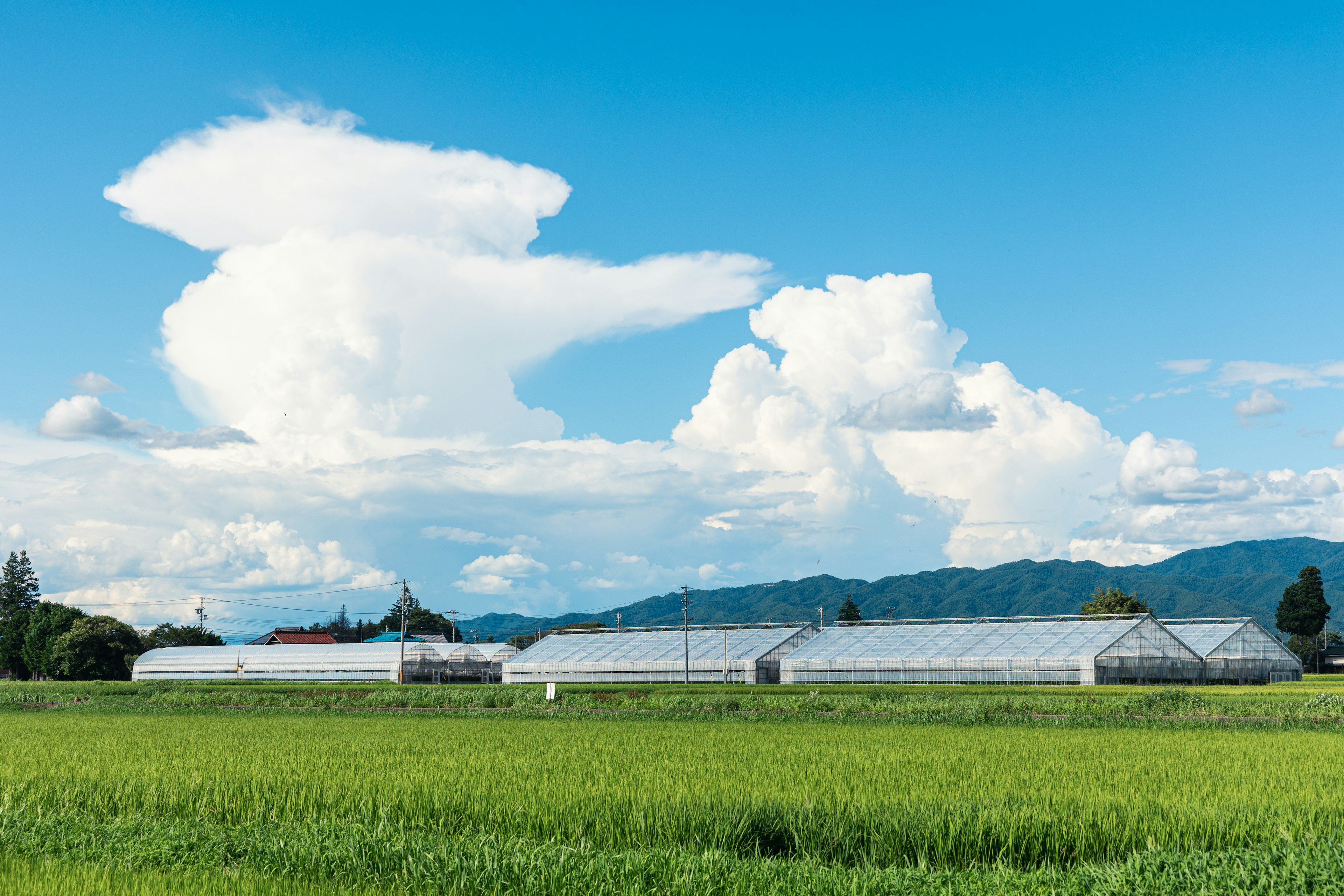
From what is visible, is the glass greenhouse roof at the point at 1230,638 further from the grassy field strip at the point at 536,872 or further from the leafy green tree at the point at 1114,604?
the grassy field strip at the point at 536,872

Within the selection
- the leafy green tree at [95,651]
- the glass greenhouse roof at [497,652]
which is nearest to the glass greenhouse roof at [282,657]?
the leafy green tree at [95,651]

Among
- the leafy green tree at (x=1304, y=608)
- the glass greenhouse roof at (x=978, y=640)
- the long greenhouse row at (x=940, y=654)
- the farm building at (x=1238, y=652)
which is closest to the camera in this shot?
the long greenhouse row at (x=940, y=654)

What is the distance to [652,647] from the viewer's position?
95.9m

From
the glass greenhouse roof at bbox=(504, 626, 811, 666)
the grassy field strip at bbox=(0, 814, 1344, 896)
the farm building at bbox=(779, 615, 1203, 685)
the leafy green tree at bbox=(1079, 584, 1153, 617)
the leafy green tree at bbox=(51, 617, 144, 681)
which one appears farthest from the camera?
the leafy green tree at bbox=(1079, 584, 1153, 617)

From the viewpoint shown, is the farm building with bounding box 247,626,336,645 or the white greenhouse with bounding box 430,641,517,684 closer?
the white greenhouse with bounding box 430,641,517,684

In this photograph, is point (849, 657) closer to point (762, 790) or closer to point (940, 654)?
point (940, 654)

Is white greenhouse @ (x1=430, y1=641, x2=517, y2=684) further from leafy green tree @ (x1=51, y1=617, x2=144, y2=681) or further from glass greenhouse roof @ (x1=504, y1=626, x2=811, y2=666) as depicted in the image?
leafy green tree @ (x1=51, y1=617, x2=144, y2=681)

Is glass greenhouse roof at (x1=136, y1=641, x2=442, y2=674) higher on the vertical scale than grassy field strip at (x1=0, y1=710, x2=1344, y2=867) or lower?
lower

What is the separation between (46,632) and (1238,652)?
125 meters

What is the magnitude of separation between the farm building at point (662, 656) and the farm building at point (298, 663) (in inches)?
487

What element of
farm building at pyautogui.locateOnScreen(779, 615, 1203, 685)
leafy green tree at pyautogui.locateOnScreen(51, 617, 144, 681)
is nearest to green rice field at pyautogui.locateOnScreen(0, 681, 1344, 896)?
farm building at pyautogui.locateOnScreen(779, 615, 1203, 685)

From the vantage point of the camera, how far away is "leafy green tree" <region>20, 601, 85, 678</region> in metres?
114

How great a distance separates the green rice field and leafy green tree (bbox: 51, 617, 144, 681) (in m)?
99.0

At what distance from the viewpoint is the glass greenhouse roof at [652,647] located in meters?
90.9
